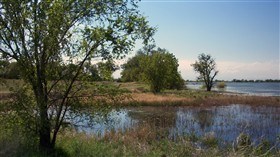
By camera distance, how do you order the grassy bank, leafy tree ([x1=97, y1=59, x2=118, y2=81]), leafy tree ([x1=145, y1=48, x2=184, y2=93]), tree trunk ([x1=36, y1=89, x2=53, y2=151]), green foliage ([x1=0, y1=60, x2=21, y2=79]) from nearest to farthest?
tree trunk ([x1=36, y1=89, x2=53, y2=151]), the grassy bank, green foliage ([x1=0, y1=60, x2=21, y2=79]), leafy tree ([x1=97, y1=59, x2=118, y2=81]), leafy tree ([x1=145, y1=48, x2=184, y2=93])

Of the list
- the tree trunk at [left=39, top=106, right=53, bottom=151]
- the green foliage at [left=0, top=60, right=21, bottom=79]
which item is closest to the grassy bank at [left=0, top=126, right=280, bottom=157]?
the tree trunk at [left=39, top=106, right=53, bottom=151]

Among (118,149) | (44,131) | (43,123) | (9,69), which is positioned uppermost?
(9,69)

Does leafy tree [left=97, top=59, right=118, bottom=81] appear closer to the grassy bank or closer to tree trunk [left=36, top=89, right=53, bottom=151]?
tree trunk [left=36, top=89, right=53, bottom=151]

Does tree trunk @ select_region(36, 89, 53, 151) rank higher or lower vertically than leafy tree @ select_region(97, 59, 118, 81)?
lower

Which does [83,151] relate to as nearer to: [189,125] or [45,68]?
[45,68]

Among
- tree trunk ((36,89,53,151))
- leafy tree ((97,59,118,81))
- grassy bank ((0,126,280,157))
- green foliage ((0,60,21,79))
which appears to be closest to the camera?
tree trunk ((36,89,53,151))

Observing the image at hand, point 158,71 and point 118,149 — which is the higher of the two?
point 158,71

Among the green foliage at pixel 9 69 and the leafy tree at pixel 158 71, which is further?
the leafy tree at pixel 158 71

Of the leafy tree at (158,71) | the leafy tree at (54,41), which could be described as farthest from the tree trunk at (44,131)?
the leafy tree at (158,71)

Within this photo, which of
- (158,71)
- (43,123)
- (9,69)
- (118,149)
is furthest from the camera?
(158,71)

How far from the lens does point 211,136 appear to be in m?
16.0

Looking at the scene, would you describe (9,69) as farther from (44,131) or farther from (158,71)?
(158,71)

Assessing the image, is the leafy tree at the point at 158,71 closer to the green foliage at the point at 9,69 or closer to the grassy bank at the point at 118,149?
the grassy bank at the point at 118,149

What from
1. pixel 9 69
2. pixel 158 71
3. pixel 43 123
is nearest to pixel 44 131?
pixel 43 123
